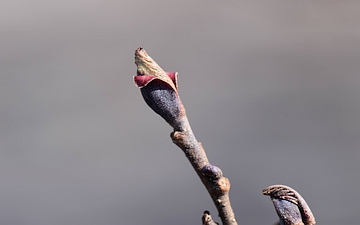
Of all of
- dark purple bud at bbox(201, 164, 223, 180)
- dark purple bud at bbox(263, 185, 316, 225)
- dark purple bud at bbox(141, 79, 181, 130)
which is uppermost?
dark purple bud at bbox(141, 79, 181, 130)

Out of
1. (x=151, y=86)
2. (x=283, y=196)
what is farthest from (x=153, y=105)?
(x=283, y=196)

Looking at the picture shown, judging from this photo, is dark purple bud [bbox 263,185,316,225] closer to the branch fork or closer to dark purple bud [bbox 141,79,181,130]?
the branch fork

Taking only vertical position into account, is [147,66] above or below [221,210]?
above

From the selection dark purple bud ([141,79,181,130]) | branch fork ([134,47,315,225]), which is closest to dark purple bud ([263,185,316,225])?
branch fork ([134,47,315,225])

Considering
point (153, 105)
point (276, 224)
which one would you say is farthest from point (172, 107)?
point (276, 224)

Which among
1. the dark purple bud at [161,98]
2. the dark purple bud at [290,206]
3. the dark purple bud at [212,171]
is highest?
the dark purple bud at [161,98]

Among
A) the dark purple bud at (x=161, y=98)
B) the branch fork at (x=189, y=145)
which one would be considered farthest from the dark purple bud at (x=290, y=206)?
the dark purple bud at (x=161, y=98)

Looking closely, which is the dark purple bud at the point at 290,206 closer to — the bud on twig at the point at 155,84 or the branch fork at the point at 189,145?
the branch fork at the point at 189,145

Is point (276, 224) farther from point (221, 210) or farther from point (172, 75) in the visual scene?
point (172, 75)
